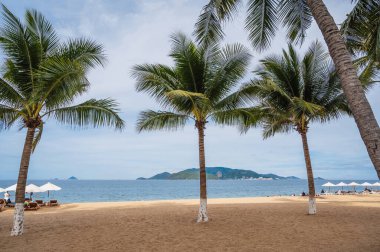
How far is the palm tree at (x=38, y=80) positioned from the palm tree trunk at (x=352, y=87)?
24.4ft

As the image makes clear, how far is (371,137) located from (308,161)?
1084 cm

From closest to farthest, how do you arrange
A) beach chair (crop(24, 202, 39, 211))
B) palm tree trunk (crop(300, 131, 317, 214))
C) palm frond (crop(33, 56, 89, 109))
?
palm frond (crop(33, 56, 89, 109)) < palm tree trunk (crop(300, 131, 317, 214)) < beach chair (crop(24, 202, 39, 211))

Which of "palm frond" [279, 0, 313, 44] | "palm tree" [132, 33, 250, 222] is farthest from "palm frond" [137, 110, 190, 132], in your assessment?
"palm frond" [279, 0, 313, 44]

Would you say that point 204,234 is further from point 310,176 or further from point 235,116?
point 310,176

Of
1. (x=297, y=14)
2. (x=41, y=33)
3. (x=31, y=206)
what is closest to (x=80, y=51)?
(x=41, y=33)

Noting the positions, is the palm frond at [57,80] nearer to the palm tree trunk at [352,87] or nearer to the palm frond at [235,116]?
the palm frond at [235,116]

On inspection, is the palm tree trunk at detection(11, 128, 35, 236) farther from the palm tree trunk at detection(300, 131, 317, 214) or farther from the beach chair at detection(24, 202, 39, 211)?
the palm tree trunk at detection(300, 131, 317, 214)

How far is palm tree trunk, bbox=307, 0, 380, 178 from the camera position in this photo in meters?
4.27

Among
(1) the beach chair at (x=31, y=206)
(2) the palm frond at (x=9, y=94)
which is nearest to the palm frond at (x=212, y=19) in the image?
(2) the palm frond at (x=9, y=94)

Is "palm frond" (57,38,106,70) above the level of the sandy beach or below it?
above

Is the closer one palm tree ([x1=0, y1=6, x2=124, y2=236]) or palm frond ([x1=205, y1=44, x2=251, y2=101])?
palm tree ([x1=0, y1=6, x2=124, y2=236])

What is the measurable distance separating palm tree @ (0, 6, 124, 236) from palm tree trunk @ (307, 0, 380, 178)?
7446 millimetres

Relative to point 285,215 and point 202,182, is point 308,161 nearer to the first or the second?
point 285,215

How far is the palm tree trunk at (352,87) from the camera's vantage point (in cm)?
427
